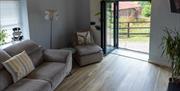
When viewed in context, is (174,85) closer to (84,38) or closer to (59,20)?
(84,38)

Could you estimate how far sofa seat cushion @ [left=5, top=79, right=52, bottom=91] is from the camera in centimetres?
321

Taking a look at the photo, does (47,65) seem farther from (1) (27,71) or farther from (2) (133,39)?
(2) (133,39)

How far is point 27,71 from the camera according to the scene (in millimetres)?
3715

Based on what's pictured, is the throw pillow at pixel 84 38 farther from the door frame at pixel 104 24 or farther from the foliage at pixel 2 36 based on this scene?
the foliage at pixel 2 36

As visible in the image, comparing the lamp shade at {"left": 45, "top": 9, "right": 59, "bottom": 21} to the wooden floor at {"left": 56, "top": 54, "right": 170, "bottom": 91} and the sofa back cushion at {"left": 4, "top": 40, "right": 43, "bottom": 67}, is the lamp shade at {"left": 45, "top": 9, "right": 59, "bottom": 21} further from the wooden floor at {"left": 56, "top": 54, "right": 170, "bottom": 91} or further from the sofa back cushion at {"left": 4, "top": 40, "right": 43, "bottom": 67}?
the wooden floor at {"left": 56, "top": 54, "right": 170, "bottom": 91}

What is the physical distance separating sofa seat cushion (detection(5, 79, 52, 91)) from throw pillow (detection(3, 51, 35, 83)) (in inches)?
4.6

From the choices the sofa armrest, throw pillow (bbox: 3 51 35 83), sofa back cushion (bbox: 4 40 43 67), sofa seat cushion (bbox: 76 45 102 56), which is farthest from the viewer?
sofa seat cushion (bbox: 76 45 102 56)

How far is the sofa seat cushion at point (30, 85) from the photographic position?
321 cm

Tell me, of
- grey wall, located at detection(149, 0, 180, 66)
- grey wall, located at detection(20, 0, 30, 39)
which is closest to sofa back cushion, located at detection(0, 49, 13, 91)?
grey wall, located at detection(20, 0, 30, 39)

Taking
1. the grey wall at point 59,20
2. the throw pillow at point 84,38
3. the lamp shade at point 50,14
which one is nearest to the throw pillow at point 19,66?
the grey wall at point 59,20

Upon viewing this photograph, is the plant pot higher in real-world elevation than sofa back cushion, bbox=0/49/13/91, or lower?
lower

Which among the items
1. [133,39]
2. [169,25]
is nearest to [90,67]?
[169,25]

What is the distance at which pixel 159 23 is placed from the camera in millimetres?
5273

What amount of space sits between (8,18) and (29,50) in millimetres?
998
